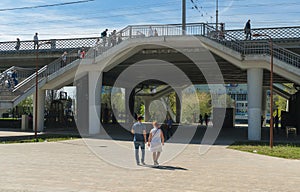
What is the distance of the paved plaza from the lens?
10461 millimetres

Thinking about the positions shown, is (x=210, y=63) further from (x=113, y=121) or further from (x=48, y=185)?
(x=113, y=121)

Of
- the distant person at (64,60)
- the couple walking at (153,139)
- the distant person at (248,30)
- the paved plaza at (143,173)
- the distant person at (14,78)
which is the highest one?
the distant person at (248,30)

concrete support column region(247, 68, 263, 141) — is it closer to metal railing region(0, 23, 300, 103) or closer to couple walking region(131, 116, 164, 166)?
metal railing region(0, 23, 300, 103)

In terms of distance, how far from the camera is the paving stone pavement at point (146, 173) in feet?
34.1

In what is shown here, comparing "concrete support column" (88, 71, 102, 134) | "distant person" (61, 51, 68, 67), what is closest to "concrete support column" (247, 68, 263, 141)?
"concrete support column" (88, 71, 102, 134)

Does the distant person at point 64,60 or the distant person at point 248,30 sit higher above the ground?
the distant person at point 248,30

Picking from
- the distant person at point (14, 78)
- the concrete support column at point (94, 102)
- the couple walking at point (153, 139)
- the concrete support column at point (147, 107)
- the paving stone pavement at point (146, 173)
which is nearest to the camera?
the paving stone pavement at point (146, 173)

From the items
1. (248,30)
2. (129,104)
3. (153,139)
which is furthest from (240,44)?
(129,104)

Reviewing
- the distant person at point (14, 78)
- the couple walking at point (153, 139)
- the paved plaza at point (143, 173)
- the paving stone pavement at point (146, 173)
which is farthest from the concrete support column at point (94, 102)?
the couple walking at point (153, 139)

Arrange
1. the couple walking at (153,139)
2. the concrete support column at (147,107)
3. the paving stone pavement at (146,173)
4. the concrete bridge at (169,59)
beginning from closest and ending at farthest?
1. the paving stone pavement at (146,173)
2. the couple walking at (153,139)
3. the concrete bridge at (169,59)
4. the concrete support column at (147,107)

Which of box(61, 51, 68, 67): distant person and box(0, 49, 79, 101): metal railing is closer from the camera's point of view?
box(0, 49, 79, 101): metal railing

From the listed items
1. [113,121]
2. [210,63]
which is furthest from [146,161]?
[113,121]

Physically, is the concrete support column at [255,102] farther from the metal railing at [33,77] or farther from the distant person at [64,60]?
the distant person at [64,60]

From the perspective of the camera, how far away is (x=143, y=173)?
12.5 m
